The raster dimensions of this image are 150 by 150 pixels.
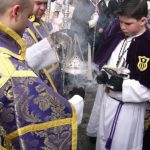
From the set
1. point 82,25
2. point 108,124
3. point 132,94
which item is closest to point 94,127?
point 108,124

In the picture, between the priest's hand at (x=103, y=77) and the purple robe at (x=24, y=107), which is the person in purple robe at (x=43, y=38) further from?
the purple robe at (x=24, y=107)

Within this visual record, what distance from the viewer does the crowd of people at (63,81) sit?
1.66 metres

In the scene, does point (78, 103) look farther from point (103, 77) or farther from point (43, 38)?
point (43, 38)

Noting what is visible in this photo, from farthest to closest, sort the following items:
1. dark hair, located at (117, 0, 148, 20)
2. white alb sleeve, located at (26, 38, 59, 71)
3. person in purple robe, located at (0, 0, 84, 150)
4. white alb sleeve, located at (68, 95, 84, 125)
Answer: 1. dark hair, located at (117, 0, 148, 20)
2. white alb sleeve, located at (26, 38, 59, 71)
3. white alb sleeve, located at (68, 95, 84, 125)
4. person in purple robe, located at (0, 0, 84, 150)

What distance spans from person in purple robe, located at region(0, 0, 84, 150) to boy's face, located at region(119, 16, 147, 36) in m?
1.32

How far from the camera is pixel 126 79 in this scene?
9.56ft

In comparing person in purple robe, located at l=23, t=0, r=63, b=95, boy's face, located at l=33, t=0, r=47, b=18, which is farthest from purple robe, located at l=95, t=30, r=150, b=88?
boy's face, located at l=33, t=0, r=47, b=18

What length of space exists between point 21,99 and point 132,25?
1.54 metres

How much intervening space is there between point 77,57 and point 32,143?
1.08 metres

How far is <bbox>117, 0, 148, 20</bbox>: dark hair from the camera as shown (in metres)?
2.84

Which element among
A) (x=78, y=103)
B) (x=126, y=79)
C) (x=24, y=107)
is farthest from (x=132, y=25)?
(x=24, y=107)

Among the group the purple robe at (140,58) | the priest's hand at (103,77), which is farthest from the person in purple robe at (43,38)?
the purple robe at (140,58)

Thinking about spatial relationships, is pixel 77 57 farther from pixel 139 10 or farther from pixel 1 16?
pixel 1 16

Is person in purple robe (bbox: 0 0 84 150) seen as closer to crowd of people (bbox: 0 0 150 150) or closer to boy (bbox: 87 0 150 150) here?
crowd of people (bbox: 0 0 150 150)
